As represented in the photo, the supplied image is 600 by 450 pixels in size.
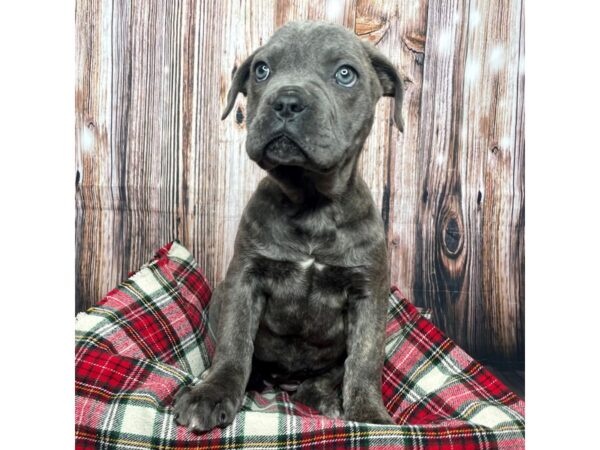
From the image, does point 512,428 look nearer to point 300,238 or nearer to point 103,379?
point 300,238

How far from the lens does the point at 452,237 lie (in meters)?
3.44

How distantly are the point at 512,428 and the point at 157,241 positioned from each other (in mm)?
2188

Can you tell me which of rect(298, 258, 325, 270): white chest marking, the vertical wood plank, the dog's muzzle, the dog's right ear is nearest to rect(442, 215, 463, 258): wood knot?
the vertical wood plank

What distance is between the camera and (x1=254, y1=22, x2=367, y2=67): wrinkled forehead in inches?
91.0

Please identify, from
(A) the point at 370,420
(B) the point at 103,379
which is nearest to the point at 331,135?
(A) the point at 370,420

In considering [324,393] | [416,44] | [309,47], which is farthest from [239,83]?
[324,393]

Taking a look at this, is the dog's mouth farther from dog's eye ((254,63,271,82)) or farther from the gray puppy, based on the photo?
dog's eye ((254,63,271,82))

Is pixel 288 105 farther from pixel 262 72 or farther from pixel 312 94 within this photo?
pixel 262 72

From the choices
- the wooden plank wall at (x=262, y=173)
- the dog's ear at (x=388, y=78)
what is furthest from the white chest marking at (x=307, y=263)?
the wooden plank wall at (x=262, y=173)

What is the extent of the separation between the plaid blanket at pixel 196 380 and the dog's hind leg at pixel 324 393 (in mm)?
56

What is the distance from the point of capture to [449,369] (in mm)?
2902

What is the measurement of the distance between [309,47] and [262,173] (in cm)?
118

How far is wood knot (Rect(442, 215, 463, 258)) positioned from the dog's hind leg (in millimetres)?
1077

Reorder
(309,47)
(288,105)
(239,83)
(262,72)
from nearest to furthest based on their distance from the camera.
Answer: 1. (288,105)
2. (309,47)
3. (262,72)
4. (239,83)
